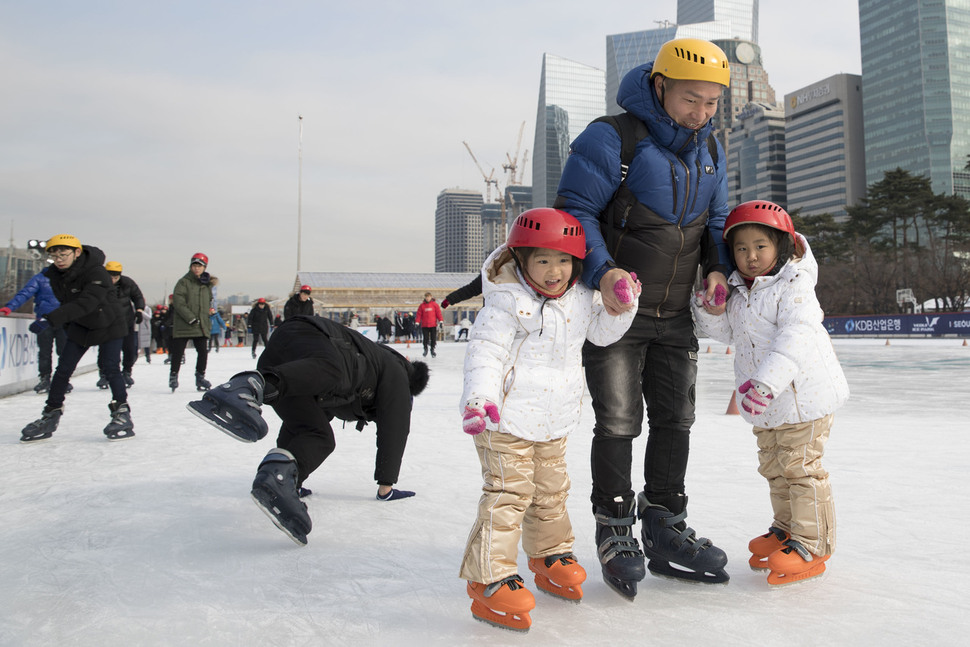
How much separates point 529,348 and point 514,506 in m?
0.41

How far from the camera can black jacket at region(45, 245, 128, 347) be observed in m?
4.19

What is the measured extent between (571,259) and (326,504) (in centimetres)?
163

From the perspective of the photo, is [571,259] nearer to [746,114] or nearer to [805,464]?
[805,464]

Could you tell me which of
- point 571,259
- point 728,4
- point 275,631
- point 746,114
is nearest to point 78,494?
point 275,631

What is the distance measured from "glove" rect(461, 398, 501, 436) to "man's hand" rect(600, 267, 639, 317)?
42 cm

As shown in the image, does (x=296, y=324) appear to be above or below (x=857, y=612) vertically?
above

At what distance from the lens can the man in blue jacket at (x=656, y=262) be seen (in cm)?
193

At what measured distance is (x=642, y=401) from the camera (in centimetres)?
206

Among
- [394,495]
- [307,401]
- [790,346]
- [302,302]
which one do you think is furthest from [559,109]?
[790,346]

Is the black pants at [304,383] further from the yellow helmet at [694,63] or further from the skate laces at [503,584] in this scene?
the yellow helmet at [694,63]

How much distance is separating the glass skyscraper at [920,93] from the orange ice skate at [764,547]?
112 meters

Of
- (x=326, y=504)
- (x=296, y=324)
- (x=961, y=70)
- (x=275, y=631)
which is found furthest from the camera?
(x=961, y=70)

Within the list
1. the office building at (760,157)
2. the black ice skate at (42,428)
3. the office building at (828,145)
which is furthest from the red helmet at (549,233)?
the office building at (760,157)

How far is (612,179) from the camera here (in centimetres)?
197
